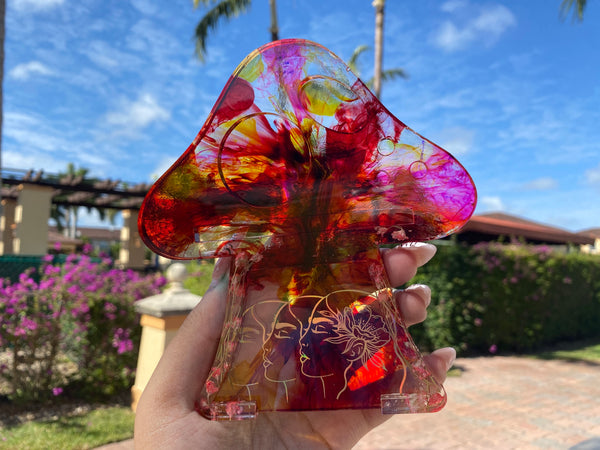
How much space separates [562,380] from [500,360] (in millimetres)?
1347

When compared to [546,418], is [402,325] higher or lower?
higher

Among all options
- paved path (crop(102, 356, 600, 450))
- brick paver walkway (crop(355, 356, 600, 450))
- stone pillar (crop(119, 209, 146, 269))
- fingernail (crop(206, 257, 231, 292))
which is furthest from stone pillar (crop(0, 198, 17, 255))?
fingernail (crop(206, 257, 231, 292))

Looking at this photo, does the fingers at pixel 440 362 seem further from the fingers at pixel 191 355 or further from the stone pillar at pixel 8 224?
the stone pillar at pixel 8 224

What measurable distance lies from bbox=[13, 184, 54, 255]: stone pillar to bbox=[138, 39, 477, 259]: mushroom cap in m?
13.6

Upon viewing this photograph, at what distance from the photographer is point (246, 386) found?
850 millimetres

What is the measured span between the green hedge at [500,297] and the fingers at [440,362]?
22.2 ft

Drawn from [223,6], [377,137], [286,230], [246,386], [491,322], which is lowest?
[491,322]

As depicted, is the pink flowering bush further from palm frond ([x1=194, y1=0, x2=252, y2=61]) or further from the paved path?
palm frond ([x1=194, y1=0, x2=252, y2=61])

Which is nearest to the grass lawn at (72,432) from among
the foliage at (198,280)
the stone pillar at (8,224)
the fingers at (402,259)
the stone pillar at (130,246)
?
the foliage at (198,280)

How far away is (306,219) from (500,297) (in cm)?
873

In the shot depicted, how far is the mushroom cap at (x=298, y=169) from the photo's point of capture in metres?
0.84

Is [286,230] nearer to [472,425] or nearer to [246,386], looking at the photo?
[246,386]

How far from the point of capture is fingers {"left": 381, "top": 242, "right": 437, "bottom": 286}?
1.06 metres

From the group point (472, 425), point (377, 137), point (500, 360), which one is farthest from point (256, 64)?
point (500, 360)
